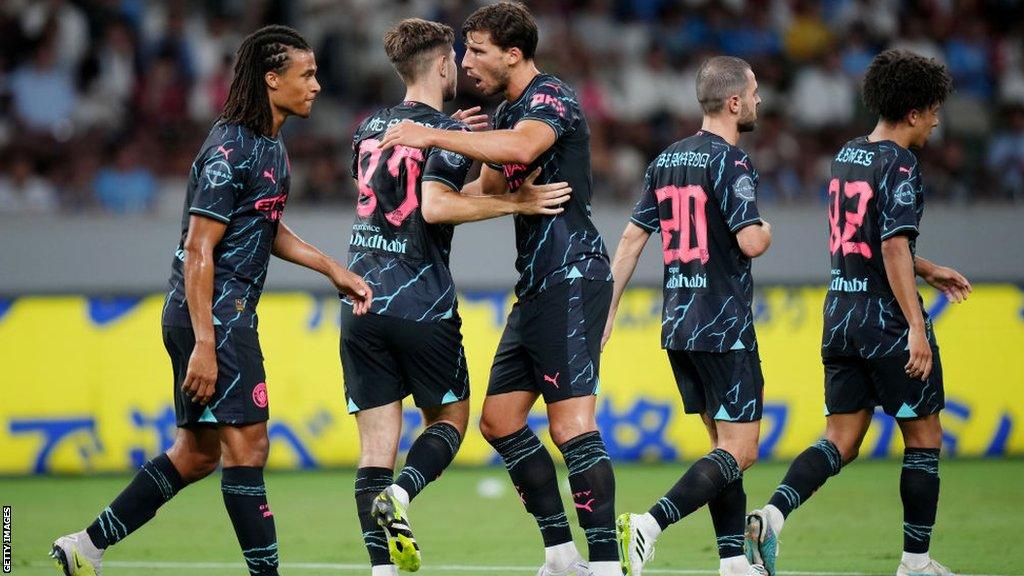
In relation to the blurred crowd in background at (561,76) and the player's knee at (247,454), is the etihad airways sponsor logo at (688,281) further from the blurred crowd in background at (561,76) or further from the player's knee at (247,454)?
the blurred crowd in background at (561,76)

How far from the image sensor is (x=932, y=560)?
6.23 m

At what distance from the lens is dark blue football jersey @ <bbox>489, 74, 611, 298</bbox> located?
5688mm

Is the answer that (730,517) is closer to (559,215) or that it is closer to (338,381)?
(559,215)

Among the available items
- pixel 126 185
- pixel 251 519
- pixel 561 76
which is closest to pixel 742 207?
pixel 251 519

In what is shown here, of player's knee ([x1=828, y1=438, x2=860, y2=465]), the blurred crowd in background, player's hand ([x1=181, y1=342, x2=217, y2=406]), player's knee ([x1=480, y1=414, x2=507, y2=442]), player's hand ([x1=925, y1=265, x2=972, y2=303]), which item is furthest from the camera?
the blurred crowd in background

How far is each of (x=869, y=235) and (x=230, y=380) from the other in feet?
9.24

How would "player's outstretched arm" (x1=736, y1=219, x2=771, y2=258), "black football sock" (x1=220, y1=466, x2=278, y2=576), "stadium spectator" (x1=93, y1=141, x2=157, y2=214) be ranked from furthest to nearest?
"stadium spectator" (x1=93, y1=141, x2=157, y2=214) → "player's outstretched arm" (x1=736, y1=219, x2=771, y2=258) → "black football sock" (x1=220, y1=466, x2=278, y2=576)

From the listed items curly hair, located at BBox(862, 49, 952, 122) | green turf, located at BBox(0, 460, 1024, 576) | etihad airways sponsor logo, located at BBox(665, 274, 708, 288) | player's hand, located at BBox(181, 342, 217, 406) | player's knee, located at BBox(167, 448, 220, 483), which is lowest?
green turf, located at BBox(0, 460, 1024, 576)

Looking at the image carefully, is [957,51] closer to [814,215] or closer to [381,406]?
[814,215]

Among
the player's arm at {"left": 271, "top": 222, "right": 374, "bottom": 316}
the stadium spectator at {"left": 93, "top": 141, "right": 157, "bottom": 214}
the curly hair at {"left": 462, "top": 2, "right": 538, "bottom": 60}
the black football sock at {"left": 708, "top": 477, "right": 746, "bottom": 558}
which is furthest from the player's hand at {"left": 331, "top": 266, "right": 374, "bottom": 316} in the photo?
the stadium spectator at {"left": 93, "top": 141, "right": 157, "bottom": 214}

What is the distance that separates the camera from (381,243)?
18.9 feet

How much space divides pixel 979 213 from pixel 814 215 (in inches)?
56.1

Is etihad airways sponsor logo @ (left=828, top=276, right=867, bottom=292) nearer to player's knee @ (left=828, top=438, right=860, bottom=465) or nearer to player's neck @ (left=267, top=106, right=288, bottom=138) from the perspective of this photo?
player's knee @ (left=828, top=438, right=860, bottom=465)

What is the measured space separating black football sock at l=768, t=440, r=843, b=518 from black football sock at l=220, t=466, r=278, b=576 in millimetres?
2140
